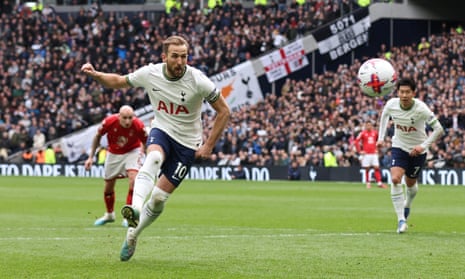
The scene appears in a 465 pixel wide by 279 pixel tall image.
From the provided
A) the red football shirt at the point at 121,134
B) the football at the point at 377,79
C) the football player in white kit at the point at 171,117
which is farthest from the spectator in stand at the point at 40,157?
the football player in white kit at the point at 171,117

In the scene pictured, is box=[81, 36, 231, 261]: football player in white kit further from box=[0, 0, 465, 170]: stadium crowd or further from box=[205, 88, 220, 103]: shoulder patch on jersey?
box=[0, 0, 465, 170]: stadium crowd

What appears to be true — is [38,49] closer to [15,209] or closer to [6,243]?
[15,209]

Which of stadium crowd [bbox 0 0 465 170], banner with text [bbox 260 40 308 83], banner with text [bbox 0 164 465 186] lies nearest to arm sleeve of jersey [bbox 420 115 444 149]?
banner with text [bbox 0 164 465 186]

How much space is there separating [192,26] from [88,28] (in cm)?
615

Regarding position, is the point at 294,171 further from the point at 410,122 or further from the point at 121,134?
the point at 410,122

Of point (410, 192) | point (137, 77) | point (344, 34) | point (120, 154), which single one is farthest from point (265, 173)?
point (137, 77)

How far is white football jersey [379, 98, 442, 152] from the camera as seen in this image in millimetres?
16344

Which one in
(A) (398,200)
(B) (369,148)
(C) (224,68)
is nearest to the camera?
(A) (398,200)

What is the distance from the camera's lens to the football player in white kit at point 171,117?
1134cm

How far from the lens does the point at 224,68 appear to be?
155 feet

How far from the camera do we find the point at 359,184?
37062 millimetres

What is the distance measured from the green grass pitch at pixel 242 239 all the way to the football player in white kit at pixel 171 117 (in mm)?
709

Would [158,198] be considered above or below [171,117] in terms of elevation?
below

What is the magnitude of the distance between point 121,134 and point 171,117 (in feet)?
21.6
